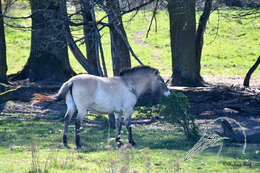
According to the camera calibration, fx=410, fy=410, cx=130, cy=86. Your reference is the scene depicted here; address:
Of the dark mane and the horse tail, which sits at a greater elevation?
the dark mane

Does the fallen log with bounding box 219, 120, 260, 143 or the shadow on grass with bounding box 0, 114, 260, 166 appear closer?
the shadow on grass with bounding box 0, 114, 260, 166

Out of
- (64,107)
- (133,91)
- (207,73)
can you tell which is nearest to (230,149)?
(133,91)

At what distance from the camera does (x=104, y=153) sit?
891 cm

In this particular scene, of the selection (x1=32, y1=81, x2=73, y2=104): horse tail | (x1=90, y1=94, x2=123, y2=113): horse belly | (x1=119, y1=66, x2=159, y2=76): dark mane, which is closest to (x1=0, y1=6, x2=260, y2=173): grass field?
(x1=90, y1=94, x2=123, y2=113): horse belly

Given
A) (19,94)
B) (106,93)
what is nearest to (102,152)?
(106,93)

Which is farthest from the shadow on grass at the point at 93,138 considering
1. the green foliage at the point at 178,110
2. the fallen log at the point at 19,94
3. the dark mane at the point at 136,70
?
the dark mane at the point at 136,70

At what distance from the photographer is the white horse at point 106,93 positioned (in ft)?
32.7

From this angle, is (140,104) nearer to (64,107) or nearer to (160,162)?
(64,107)

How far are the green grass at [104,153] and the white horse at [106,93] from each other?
587 mm

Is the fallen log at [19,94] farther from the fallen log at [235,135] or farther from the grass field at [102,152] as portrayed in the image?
the fallen log at [235,135]

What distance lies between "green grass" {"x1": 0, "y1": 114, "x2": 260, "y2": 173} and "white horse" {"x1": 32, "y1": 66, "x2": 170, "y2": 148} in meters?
0.59

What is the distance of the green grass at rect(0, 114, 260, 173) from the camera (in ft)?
23.7

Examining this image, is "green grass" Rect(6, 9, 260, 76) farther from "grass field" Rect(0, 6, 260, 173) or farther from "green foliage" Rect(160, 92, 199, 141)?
"green foliage" Rect(160, 92, 199, 141)

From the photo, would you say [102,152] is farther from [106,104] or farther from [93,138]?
[93,138]
